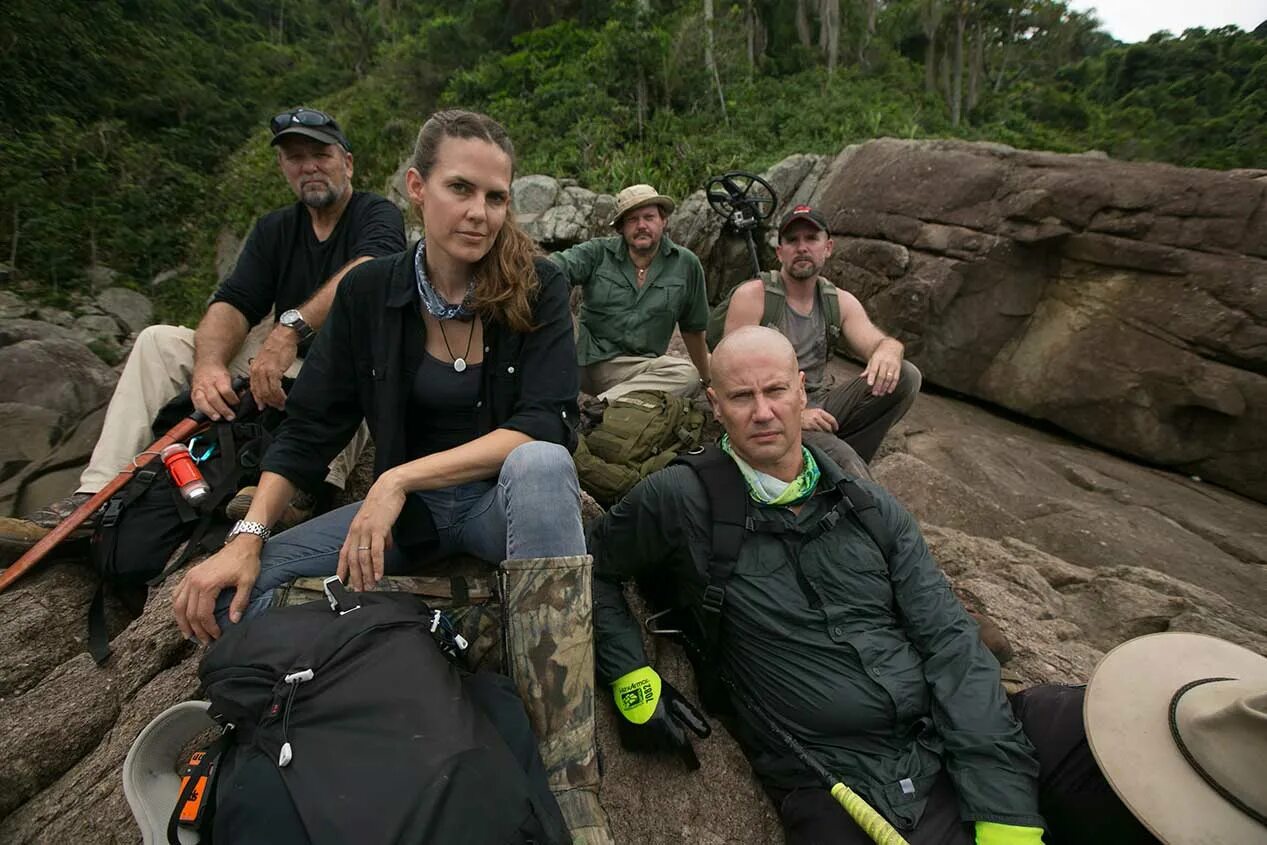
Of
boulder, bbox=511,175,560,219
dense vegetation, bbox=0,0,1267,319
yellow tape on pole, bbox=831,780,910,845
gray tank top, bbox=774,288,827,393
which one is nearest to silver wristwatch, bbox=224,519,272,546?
yellow tape on pole, bbox=831,780,910,845

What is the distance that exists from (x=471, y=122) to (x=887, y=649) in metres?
2.50

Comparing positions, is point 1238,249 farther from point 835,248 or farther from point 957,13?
point 957,13

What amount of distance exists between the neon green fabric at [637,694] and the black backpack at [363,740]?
709 mm

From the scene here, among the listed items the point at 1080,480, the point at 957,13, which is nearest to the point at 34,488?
the point at 1080,480

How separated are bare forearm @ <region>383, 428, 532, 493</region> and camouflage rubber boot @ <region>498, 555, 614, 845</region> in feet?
1.33

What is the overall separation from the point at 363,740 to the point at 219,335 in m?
2.87

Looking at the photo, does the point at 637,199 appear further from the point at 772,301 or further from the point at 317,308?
the point at 317,308

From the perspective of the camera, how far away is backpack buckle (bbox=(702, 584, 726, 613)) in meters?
2.23

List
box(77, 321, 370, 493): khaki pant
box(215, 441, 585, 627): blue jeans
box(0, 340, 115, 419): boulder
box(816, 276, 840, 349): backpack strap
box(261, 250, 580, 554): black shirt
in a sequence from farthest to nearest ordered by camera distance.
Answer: box(0, 340, 115, 419): boulder
box(816, 276, 840, 349): backpack strap
box(77, 321, 370, 493): khaki pant
box(261, 250, 580, 554): black shirt
box(215, 441, 585, 627): blue jeans

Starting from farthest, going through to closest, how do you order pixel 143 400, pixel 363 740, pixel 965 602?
pixel 965 602, pixel 143 400, pixel 363 740

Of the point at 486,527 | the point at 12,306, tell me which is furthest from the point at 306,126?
the point at 12,306

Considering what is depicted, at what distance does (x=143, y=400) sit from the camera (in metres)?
3.16

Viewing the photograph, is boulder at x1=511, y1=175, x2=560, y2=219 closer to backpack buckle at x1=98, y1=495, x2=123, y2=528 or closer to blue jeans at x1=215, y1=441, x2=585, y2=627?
backpack buckle at x1=98, y1=495, x2=123, y2=528

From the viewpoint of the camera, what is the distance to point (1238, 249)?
6.25 m
